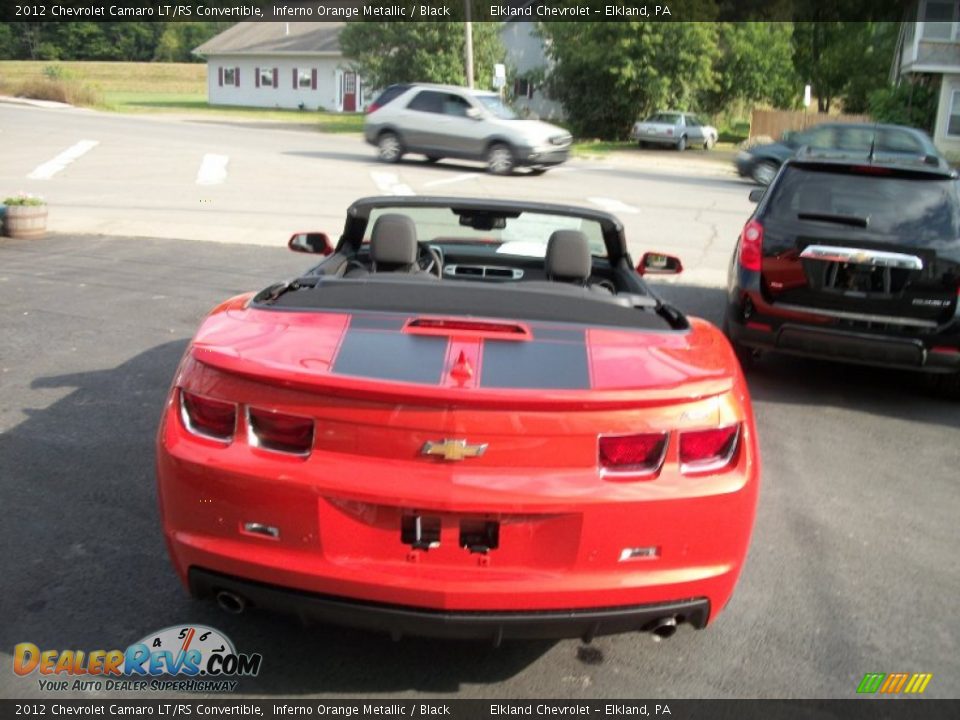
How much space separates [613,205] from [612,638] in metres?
14.8

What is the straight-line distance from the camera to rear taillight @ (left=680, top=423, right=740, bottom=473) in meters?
2.92

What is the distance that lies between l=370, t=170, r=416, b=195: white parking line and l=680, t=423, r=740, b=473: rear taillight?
50.5 ft

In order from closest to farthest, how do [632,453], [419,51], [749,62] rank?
1. [632,453]
2. [419,51]
3. [749,62]

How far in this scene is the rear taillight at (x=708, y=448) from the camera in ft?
9.59

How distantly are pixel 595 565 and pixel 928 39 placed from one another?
134 ft

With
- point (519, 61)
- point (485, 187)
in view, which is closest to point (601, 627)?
point (485, 187)

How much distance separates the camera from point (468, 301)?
3467 mm

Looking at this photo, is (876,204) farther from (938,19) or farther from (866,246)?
(938,19)

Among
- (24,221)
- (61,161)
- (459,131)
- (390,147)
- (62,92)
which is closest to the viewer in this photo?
(24,221)

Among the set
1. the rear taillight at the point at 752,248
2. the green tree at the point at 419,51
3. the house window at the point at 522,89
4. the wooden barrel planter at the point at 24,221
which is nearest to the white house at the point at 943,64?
the green tree at the point at 419,51

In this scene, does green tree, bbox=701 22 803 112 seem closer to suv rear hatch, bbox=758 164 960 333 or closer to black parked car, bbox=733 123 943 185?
black parked car, bbox=733 123 943 185

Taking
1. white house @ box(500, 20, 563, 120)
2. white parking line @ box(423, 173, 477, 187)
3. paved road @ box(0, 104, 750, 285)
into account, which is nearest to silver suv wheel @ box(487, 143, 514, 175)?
paved road @ box(0, 104, 750, 285)

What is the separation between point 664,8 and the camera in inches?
1499

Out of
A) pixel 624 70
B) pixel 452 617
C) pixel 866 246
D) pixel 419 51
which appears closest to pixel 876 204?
pixel 866 246
